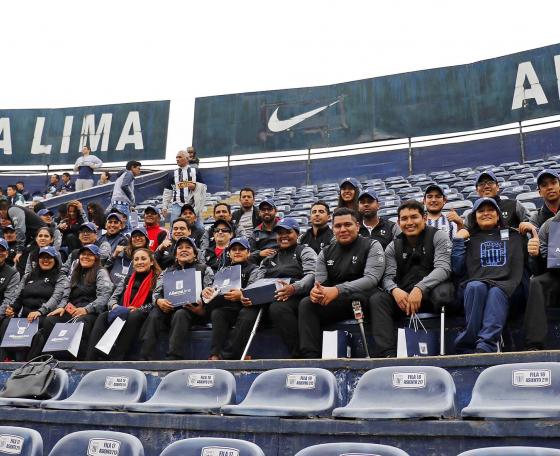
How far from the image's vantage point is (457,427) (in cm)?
312

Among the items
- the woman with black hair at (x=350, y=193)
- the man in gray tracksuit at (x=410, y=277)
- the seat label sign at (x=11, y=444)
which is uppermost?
the woman with black hair at (x=350, y=193)

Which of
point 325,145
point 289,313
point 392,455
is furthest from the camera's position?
point 325,145

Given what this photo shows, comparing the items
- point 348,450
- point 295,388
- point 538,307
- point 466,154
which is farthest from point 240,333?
point 466,154

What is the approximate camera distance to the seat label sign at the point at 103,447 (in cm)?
301

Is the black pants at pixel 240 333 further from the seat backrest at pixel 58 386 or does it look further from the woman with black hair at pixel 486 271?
the woman with black hair at pixel 486 271

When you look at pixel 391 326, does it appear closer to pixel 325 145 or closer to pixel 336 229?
pixel 336 229

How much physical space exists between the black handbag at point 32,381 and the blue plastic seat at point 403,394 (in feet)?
8.04

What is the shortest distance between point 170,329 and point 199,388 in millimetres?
1630

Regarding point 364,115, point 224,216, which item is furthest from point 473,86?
point 224,216

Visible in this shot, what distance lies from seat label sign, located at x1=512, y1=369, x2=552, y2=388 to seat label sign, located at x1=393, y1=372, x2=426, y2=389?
1.57 feet

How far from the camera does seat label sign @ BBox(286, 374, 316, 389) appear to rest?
3771 millimetres

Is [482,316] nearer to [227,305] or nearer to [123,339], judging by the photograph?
[227,305]

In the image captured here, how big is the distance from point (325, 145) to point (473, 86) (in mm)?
3968

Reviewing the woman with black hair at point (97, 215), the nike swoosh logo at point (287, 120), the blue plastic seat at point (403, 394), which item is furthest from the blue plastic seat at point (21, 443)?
the nike swoosh logo at point (287, 120)
